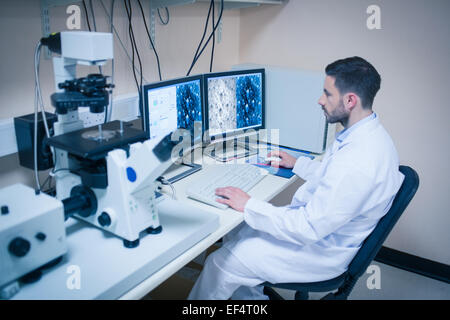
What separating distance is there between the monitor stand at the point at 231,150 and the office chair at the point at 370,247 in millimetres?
655

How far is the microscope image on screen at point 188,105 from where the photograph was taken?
5.31 feet

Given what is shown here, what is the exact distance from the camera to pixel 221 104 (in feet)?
5.94

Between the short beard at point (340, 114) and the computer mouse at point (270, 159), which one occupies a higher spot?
Result: the short beard at point (340, 114)

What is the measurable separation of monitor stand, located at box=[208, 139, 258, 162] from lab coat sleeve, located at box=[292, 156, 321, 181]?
0.27m

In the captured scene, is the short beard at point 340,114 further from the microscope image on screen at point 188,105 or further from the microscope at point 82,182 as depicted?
the microscope at point 82,182

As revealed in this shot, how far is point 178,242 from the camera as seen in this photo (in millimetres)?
1044

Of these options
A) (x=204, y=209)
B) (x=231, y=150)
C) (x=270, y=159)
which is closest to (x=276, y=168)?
(x=270, y=159)

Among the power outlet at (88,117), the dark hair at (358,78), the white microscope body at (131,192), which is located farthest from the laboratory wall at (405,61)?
the white microscope body at (131,192)

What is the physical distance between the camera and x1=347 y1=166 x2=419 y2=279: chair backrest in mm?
1251

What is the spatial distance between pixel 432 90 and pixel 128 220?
1.79m

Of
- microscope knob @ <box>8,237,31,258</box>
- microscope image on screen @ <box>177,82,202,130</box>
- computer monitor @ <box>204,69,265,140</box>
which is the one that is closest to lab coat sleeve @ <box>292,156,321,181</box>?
computer monitor @ <box>204,69,265,140</box>

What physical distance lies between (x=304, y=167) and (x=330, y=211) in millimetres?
501
